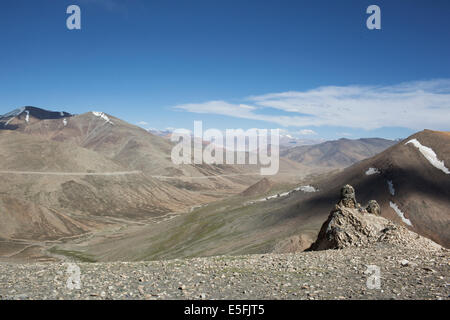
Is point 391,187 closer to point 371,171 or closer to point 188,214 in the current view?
point 371,171

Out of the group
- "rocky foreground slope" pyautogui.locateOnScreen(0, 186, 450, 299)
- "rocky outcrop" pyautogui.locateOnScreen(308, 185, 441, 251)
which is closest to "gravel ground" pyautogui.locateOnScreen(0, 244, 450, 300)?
"rocky foreground slope" pyautogui.locateOnScreen(0, 186, 450, 299)

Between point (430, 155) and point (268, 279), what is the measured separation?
88628 millimetres

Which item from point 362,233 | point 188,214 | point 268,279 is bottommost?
point 188,214

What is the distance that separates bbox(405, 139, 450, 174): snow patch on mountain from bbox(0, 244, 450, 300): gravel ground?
249ft

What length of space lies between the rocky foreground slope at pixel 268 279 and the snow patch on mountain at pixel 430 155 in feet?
244

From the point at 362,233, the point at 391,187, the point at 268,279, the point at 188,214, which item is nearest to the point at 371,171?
the point at 391,187

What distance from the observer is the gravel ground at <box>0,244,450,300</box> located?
11414mm

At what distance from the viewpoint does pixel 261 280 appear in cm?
1355

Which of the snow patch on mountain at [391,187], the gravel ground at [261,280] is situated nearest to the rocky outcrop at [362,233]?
the gravel ground at [261,280]

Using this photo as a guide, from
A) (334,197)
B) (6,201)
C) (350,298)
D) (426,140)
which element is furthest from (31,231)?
(426,140)

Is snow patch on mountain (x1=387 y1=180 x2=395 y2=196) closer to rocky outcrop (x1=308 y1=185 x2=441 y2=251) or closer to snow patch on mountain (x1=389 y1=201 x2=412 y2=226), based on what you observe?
snow patch on mountain (x1=389 y1=201 x2=412 y2=226)

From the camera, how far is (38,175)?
162125 millimetres
